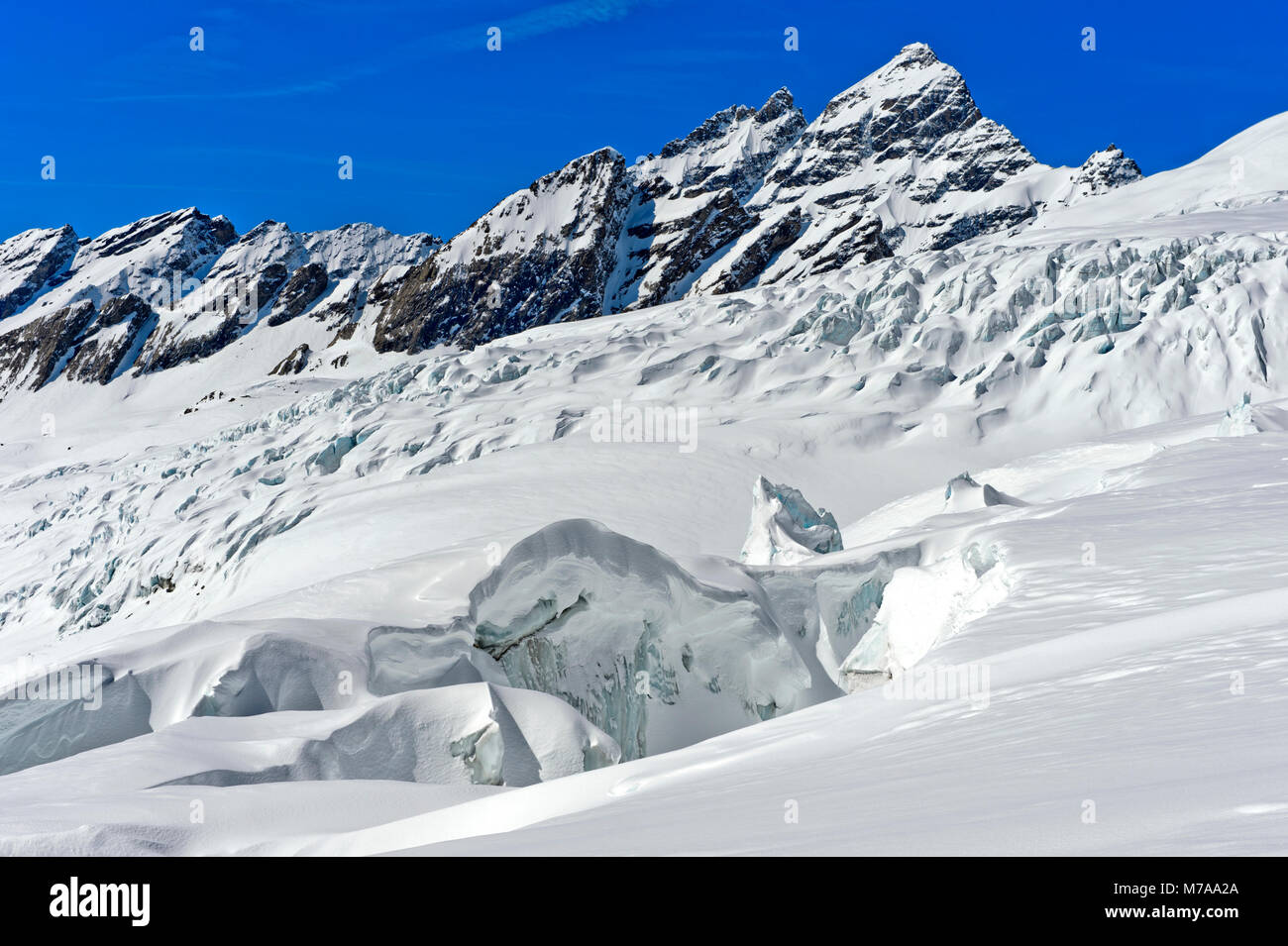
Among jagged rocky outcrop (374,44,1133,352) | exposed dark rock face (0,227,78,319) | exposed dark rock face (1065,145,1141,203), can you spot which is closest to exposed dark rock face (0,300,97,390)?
exposed dark rock face (0,227,78,319)

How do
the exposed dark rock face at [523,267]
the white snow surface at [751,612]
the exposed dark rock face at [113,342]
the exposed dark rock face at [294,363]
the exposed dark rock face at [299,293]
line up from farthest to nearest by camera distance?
1. the exposed dark rock face at [299,293]
2. the exposed dark rock face at [113,342]
3. the exposed dark rock face at [523,267]
4. the exposed dark rock face at [294,363]
5. the white snow surface at [751,612]

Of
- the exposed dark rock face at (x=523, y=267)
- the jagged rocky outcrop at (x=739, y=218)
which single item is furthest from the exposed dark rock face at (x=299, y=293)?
the jagged rocky outcrop at (x=739, y=218)

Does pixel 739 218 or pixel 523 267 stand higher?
pixel 739 218

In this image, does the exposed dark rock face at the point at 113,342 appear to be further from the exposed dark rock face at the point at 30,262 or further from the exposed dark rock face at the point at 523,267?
the exposed dark rock face at the point at 523,267

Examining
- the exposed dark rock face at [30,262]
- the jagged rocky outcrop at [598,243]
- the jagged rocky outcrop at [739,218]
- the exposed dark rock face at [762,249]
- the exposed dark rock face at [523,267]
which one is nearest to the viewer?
the exposed dark rock face at [762,249]

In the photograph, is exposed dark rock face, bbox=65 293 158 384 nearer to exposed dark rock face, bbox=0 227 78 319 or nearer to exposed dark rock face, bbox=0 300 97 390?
exposed dark rock face, bbox=0 300 97 390

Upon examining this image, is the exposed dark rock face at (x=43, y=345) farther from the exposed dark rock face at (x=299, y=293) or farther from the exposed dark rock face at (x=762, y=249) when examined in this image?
the exposed dark rock face at (x=762, y=249)

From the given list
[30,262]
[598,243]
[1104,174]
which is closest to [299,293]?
[598,243]

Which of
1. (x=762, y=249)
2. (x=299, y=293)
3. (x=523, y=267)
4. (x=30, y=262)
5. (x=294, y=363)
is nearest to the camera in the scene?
(x=294, y=363)

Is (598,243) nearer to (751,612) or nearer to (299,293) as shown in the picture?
(299,293)

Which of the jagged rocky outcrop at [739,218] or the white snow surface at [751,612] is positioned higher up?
the jagged rocky outcrop at [739,218]

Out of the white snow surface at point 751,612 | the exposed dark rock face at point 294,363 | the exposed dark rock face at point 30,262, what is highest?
the exposed dark rock face at point 30,262

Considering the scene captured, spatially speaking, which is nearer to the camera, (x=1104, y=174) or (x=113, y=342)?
(x=1104, y=174)

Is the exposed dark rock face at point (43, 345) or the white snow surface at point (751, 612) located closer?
the white snow surface at point (751, 612)
